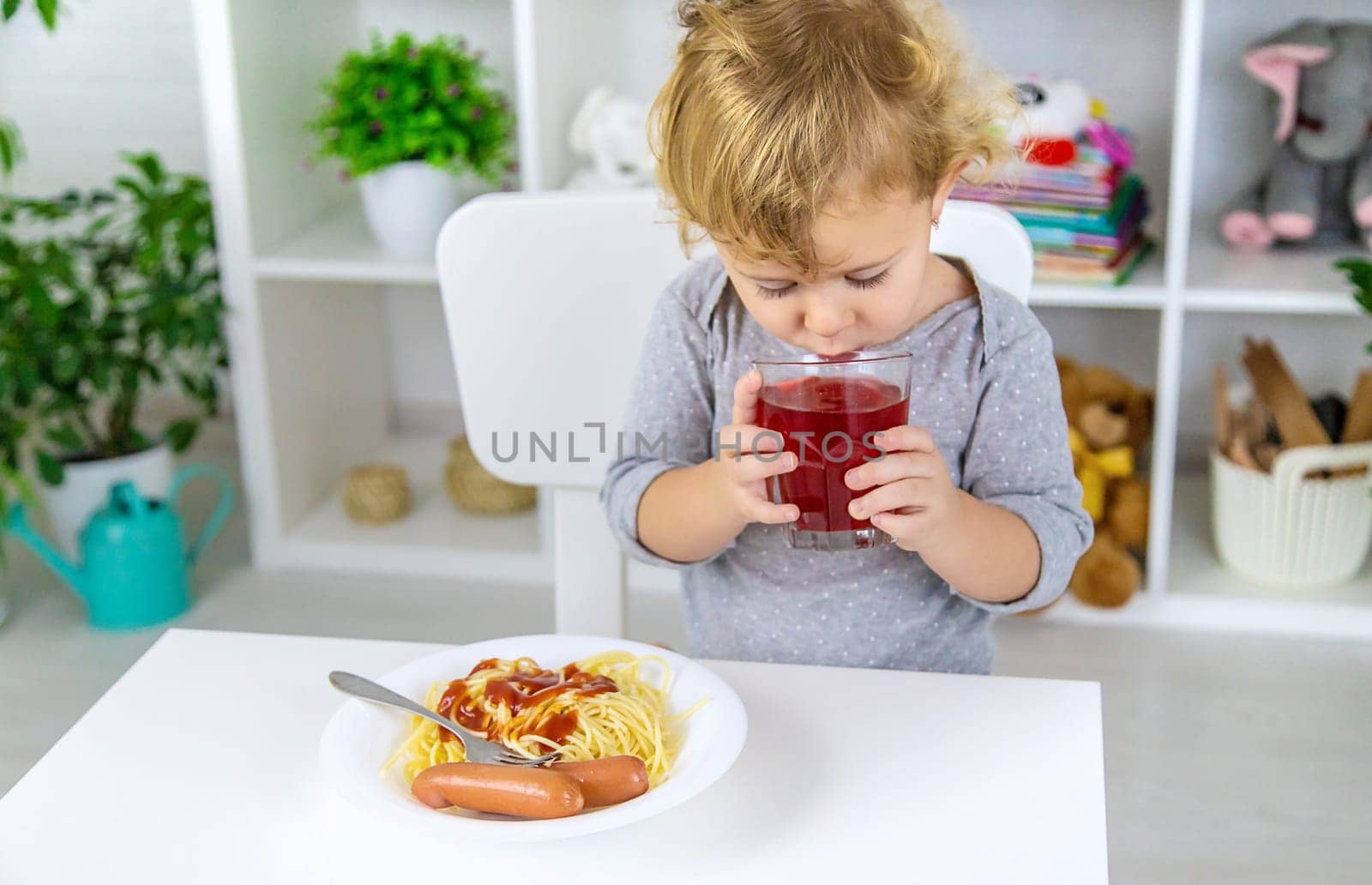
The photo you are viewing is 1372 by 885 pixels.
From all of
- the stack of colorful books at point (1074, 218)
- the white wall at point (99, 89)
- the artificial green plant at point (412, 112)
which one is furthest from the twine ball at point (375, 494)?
the stack of colorful books at point (1074, 218)

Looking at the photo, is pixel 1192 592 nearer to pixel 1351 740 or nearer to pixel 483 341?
pixel 1351 740

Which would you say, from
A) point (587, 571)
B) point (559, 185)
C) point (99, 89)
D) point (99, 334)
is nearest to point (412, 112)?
point (559, 185)

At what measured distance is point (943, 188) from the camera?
3.10 ft

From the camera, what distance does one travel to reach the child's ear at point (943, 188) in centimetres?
94

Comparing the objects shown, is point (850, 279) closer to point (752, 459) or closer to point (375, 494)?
point (752, 459)

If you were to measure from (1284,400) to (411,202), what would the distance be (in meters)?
1.33

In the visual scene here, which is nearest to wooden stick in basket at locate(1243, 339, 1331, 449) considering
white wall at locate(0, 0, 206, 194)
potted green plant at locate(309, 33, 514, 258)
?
potted green plant at locate(309, 33, 514, 258)

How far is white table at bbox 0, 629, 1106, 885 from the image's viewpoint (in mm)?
680

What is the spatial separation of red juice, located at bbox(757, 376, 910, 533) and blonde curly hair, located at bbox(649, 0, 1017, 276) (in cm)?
8

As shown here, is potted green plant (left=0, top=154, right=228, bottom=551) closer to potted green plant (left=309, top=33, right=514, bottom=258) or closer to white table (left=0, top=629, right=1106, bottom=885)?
potted green plant (left=309, top=33, right=514, bottom=258)

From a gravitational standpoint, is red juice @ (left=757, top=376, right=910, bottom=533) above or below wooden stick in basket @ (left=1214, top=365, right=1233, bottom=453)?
above

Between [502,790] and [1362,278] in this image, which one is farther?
[1362,278]

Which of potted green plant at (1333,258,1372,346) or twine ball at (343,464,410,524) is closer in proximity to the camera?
potted green plant at (1333,258,1372,346)

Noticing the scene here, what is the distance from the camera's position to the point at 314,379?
2.47 m
